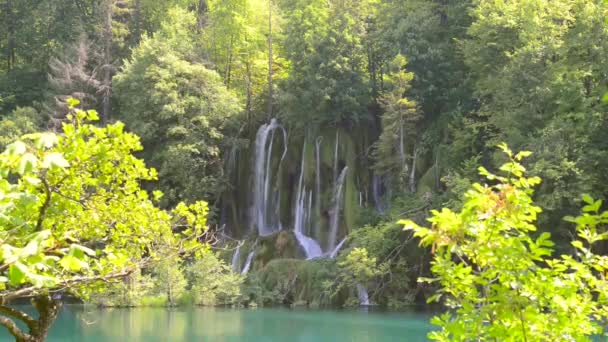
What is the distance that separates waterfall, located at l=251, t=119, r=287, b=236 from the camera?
83.2 feet

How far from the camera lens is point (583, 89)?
16656 millimetres

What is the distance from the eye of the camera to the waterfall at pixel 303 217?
23156mm

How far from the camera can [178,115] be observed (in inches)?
1000

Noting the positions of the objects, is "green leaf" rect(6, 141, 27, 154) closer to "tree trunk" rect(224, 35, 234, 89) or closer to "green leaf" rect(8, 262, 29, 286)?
"green leaf" rect(8, 262, 29, 286)

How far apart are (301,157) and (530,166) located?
35.5ft

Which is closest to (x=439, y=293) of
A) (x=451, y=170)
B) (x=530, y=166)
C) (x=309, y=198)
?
(x=530, y=166)

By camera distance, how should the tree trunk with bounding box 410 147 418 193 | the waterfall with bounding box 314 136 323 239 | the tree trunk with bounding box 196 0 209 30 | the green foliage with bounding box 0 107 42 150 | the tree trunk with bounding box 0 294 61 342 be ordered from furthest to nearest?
the tree trunk with bounding box 196 0 209 30
the green foliage with bounding box 0 107 42 150
the waterfall with bounding box 314 136 323 239
the tree trunk with bounding box 410 147 418 193
the tree trunk with bounding box 0 294 61 342

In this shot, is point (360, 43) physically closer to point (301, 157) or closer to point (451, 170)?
point (301, 157)

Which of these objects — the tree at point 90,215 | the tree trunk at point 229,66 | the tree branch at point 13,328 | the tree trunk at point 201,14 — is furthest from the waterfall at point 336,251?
the tree branch at point 13,328

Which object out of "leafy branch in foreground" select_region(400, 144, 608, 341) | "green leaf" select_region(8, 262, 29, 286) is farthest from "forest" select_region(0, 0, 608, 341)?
"green leaf" select_region(8, 262, 29, 286)

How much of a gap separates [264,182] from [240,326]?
1017 centimetres

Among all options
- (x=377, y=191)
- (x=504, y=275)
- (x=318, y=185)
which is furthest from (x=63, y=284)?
(x=318, y=185)

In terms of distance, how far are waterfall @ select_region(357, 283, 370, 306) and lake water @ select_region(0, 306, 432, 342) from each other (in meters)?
0.96

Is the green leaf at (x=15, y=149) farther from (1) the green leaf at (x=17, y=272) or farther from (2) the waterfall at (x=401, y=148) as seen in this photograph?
(2) the waterfall at (x=401, y=148)
